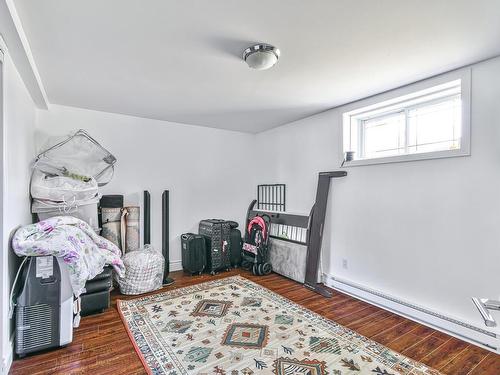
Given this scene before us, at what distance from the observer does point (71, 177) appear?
2.94m

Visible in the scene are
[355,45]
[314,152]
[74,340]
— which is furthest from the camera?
[314,152]

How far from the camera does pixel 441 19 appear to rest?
167cm

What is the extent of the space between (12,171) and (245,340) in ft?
7.37

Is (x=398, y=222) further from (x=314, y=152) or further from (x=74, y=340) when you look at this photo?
(x=74, y=340)

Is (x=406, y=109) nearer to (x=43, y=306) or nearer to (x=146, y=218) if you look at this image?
(x=146, y=218)

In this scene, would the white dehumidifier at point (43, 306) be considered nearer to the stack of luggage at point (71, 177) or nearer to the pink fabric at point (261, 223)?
the stack of luggage at point (71, 177)

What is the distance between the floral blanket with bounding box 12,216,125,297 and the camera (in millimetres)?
2059

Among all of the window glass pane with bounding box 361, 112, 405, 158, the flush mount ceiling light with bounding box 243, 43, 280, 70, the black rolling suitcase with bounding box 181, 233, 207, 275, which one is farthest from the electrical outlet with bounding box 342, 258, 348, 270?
the flush mount ceiling light with bounding box 243, 43, 280, 70

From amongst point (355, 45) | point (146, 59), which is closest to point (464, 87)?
point (355, 45)

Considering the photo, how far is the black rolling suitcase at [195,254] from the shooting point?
390 centimetres

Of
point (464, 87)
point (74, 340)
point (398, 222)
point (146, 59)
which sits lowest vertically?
point (74, 340)

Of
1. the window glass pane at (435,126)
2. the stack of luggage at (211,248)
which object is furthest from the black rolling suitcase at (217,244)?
the window glass pane at (435,126)

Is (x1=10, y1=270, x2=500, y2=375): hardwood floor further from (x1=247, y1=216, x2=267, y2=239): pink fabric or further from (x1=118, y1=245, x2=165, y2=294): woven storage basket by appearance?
(x1=247, y1=216, x2=267, y2=239): pink fabric

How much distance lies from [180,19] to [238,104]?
1709mm
